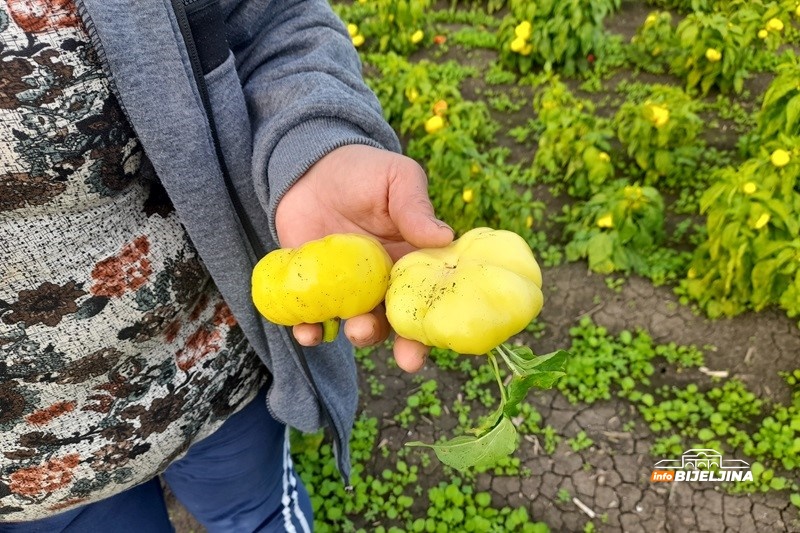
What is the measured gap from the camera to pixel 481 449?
110 cm

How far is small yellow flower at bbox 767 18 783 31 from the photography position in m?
4.23

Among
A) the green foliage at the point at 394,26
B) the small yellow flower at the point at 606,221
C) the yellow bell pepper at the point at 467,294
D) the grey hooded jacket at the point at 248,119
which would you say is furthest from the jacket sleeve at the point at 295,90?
the green foliage at the point at 394,26

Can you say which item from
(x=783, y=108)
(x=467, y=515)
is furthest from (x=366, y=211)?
(x=783, y=108)

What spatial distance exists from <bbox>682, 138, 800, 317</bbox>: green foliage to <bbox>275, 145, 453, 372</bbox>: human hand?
6.95 ft

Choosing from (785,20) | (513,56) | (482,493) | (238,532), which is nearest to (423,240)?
(238,532)

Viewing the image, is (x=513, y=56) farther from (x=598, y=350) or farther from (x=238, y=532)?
(x=238, y=532)

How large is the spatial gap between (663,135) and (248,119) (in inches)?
114

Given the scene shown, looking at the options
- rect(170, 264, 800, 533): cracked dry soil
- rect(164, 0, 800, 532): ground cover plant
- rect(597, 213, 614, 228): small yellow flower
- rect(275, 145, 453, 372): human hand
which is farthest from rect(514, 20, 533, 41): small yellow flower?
rect(275, 145, 453, 372): human hand

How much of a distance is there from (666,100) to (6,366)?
365 cm

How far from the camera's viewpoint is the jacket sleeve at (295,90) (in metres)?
1.29

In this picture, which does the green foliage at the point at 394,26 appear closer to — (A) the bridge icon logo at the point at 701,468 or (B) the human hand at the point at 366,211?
(A) the bridge icon logo at the point at 701,468

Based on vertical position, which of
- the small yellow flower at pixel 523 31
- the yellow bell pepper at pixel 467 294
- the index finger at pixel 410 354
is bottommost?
the small yellow flower at pixel 523 31

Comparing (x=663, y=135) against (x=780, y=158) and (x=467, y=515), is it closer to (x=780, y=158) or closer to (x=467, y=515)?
(x=780, y=158)

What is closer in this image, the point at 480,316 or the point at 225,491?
the point at 480,316
